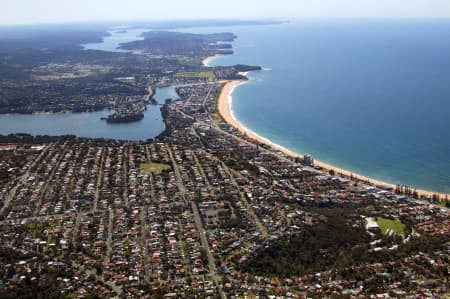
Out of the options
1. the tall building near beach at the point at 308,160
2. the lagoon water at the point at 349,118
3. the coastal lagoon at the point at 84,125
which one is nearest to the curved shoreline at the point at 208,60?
the lagoon water at the point at 349,118

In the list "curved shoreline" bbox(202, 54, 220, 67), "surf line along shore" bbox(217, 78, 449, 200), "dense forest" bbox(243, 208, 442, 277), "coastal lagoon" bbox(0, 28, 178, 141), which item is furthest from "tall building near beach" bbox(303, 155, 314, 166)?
"curved shoreline" bbox(202, 54, 220, 67)

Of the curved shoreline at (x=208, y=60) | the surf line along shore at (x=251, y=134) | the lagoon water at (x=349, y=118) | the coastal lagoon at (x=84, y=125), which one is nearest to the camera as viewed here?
the surf line along shore at (x=251, y=134)

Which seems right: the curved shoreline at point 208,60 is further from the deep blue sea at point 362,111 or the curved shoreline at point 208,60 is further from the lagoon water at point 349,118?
the lagoon water at point 349,118

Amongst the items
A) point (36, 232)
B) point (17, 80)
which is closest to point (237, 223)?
point (36, 232)

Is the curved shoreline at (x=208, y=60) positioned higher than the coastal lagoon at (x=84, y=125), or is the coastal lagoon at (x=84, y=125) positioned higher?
the curved shoreline at (x=208, y=60)

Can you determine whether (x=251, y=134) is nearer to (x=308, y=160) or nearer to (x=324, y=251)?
(x=308, y=160)

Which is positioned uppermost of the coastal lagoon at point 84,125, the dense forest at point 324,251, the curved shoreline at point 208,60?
the curved shoreline at point 208,60

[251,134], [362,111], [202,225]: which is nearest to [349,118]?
[362,111]

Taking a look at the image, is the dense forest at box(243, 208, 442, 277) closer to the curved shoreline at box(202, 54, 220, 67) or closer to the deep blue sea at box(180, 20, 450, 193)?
the deep blue sea at box(180, 20, 450, 193)
